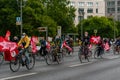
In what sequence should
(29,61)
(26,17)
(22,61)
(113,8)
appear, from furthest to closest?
(113,8)
(26,17)
(29,61)
(22,61)

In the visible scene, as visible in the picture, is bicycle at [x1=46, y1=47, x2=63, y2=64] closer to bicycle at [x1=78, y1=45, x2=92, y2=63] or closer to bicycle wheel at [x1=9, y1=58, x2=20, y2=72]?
bicycle at [x1=78, y1=45, x2=92, y2=63]

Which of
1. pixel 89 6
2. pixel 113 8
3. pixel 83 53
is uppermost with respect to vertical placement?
pixel 89 6

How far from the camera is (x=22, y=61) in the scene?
1852 centimetres

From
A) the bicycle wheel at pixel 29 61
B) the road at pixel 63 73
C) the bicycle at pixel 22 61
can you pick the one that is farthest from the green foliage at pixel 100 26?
the bicycle at pixel 22 61

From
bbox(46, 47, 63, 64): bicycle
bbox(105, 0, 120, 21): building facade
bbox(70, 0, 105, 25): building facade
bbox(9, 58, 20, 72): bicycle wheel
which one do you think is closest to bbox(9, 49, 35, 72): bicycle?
bbox(9, 58, 20, 72): bicycle wheel

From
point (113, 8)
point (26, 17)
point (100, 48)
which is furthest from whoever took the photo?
point (113, 8)

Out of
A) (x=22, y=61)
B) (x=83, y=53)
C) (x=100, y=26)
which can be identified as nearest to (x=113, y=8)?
(x=100, y=26)

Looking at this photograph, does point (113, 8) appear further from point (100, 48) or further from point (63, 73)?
point (63, 73)

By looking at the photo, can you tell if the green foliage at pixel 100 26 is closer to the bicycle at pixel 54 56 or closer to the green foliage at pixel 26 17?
the green foliage at pixel 26 17

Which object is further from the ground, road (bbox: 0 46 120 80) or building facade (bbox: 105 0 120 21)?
building facade (bbox: 105 0 120 21)

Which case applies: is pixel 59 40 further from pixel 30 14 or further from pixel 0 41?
pixel 30 14

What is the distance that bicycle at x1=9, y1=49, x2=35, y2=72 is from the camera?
17.9 metres

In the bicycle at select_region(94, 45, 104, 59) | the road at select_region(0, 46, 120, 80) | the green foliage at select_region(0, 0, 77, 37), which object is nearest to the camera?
the road at select_region(0, 46, 120, 80)

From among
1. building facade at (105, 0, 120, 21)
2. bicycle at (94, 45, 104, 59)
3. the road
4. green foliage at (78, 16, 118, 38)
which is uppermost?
building facade at (105, 0, 120, 21)
